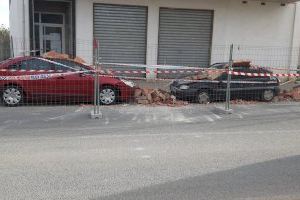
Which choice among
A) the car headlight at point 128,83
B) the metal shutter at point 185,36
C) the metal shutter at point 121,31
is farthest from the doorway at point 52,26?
the car headlight at point 128,83

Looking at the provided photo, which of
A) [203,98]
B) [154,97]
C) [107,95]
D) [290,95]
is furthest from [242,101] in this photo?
[107,95]

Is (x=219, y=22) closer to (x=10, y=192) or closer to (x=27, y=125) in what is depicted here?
(x=27, y=125)

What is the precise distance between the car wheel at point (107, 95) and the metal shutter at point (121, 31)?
6.86 meters

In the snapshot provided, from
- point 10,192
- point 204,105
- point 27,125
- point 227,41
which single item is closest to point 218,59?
point 227,41

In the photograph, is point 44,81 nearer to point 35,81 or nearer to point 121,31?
point 35,81

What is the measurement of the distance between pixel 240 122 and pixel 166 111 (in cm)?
222

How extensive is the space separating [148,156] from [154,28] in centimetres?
1283

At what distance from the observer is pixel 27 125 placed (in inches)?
342

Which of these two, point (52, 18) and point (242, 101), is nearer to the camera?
point (242, 101)

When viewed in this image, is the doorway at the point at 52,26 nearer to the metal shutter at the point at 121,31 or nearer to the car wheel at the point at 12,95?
the metal shutter at the point at 121,31

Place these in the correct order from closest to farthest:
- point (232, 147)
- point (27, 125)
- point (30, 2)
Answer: point (232, 147) → point (27, 125) → point (30, 2)

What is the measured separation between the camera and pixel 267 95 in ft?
43.1

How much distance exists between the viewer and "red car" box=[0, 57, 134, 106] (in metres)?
11.2

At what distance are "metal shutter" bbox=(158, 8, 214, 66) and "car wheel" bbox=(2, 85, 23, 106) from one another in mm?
8931
